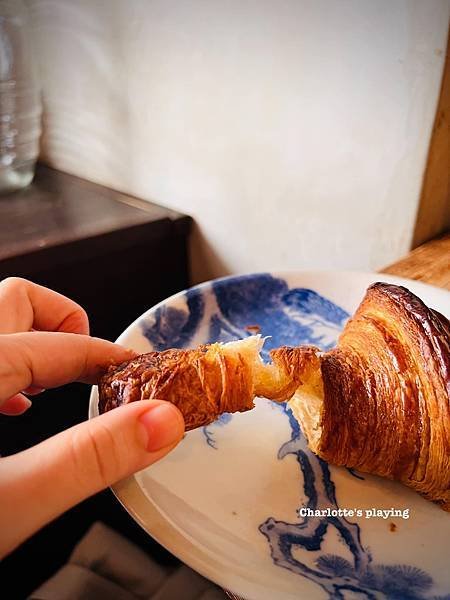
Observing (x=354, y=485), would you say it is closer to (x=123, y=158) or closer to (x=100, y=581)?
(x=100, y=581)

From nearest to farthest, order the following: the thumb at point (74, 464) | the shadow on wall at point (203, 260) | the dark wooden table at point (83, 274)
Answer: the thumb at point (74, 464)
the dark wooden table at point (83, 274)
the shadow on wall at point (203, 260)

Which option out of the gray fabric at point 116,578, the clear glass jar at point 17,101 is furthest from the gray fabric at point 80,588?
the clear glass jar at point 17,101

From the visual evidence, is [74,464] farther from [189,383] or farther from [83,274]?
[83,274]

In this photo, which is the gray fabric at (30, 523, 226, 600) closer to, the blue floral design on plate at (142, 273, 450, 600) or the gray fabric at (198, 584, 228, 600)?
the gray fabric at (198, 584, 228, 600)

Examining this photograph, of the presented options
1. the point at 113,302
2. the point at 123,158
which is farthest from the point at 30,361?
the point at 123,158

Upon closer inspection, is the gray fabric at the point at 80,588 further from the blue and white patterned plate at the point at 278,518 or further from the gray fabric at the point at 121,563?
the blue and white patterned plate at the point at 278,518

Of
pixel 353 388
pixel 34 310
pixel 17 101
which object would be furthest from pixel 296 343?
pixel 17 101
